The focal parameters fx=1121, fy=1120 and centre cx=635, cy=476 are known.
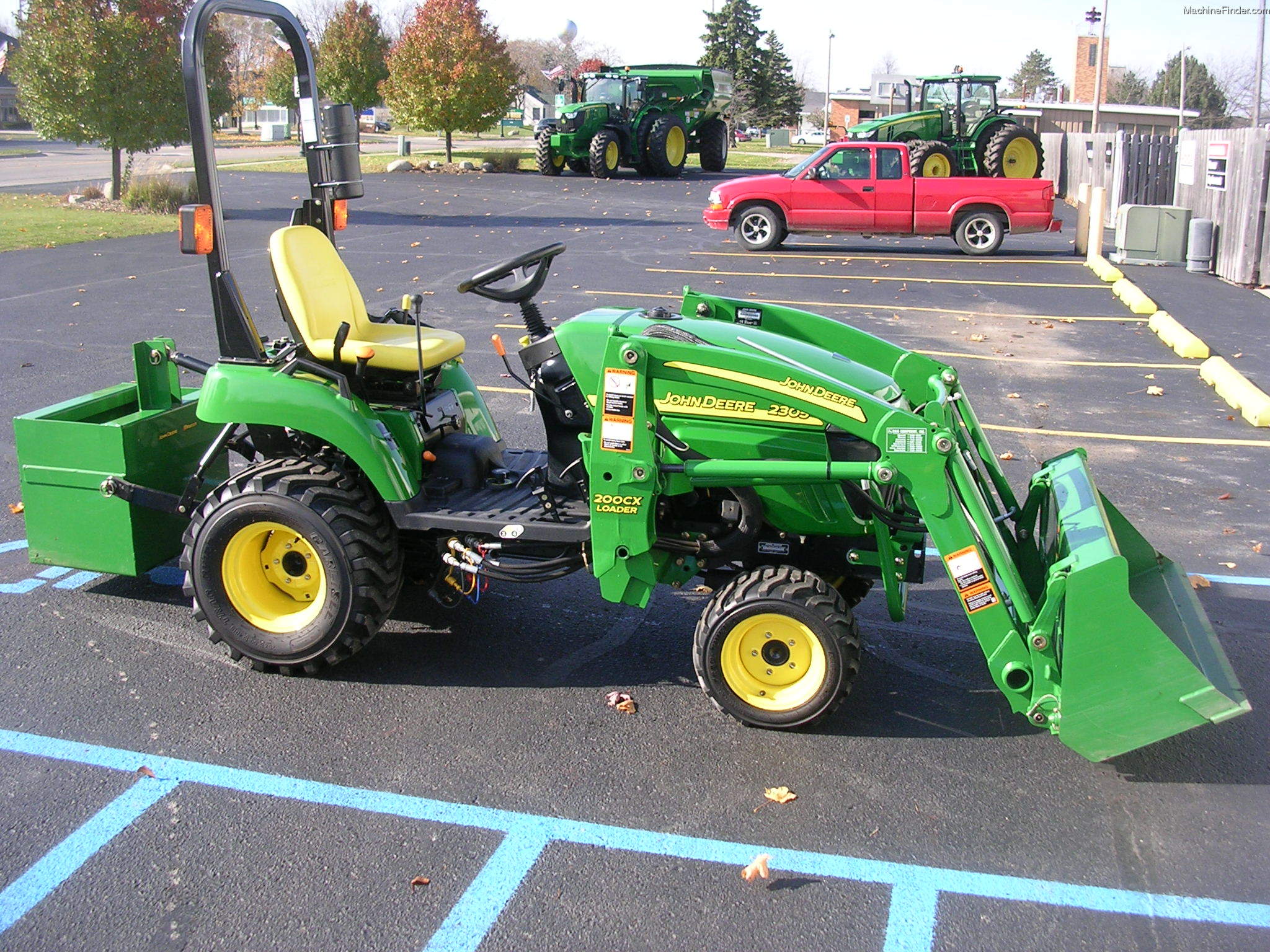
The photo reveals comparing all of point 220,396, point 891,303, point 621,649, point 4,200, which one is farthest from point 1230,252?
point 4,200

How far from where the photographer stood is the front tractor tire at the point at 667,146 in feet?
96.8

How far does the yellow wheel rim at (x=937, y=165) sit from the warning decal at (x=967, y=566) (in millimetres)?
19027

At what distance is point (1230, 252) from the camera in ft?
51.6

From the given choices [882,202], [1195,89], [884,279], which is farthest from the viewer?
[1195,89]

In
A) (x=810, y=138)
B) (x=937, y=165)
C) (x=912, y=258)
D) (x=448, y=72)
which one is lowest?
(x=912, y=258)

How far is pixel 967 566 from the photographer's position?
149 inches

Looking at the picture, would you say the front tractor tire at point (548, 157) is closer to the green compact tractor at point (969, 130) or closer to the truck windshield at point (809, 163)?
the green compact tractor at point (969, 130)

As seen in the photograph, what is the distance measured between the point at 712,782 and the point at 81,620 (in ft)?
10.1

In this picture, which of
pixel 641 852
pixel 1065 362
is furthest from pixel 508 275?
pixel 1065 362

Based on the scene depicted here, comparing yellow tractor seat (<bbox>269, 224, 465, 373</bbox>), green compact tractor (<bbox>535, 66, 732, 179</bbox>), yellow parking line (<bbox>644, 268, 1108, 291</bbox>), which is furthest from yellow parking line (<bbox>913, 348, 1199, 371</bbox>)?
green compact tractor (<bbox>535, 66, 732, 179</bbox>)

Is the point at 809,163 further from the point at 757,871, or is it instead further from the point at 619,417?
the point at 757,871

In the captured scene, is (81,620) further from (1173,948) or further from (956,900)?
(1173,948)

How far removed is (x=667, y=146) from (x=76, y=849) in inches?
1116

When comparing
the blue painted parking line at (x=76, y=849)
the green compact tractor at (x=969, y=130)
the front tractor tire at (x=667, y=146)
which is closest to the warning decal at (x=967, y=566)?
the blue painted parking line at (x=76, y=849)
